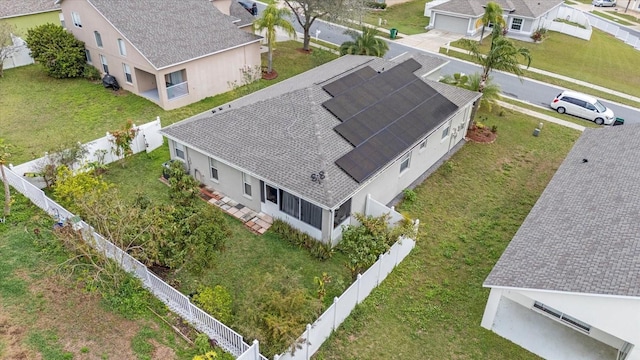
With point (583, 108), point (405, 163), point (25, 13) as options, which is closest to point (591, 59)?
point (583, 108)

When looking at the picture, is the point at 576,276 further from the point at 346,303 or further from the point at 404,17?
the point at 404,17

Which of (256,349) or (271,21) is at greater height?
(271,21)

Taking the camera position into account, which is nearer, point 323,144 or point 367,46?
point 323,144

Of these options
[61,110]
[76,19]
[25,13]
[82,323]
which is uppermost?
[76,19]

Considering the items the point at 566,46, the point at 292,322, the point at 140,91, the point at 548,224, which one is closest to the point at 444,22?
the point at 566,46

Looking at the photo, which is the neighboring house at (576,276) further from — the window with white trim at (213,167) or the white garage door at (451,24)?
the white garage door at (451,24)

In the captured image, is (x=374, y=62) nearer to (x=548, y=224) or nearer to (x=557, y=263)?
(x=548, y=224)

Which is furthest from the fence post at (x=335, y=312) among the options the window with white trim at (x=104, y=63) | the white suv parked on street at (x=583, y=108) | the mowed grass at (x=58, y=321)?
the white suv parked on street at (x=583, y=108)
